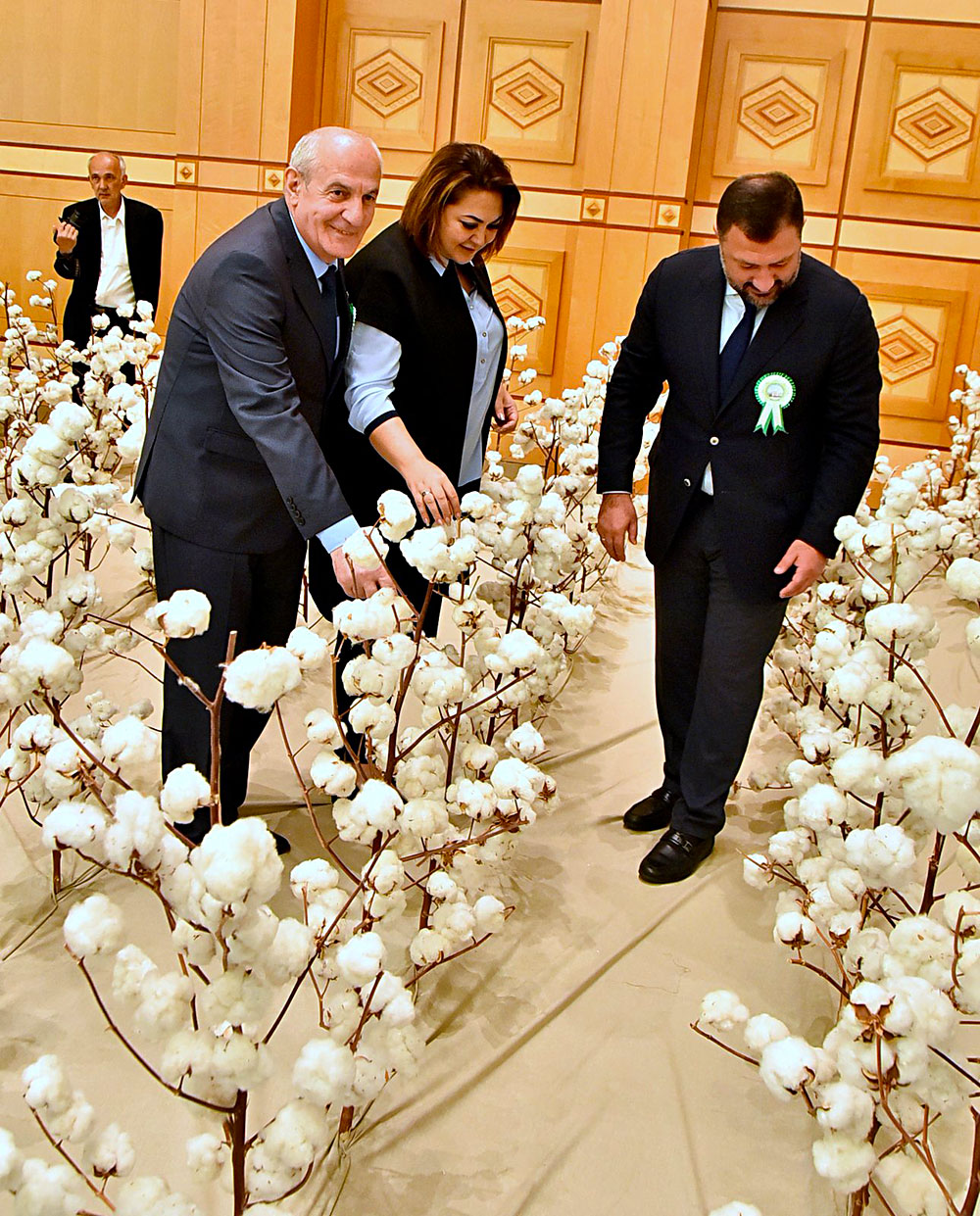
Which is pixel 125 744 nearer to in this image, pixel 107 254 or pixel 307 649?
pixel 307 649

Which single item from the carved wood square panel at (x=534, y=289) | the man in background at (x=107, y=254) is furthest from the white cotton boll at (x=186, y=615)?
the carved wood square panel at (x=534, y=289)

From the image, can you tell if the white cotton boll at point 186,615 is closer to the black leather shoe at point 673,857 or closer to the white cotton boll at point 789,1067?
the white cotton boll at point 789,1067

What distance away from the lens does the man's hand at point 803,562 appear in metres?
2.34

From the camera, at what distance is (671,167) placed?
6406 millimetres

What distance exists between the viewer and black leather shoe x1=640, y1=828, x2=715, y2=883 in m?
2.54

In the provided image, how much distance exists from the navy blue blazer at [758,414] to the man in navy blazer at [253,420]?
729 mm

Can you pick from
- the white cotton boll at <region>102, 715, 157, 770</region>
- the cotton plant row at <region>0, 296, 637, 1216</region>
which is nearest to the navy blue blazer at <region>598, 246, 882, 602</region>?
the cotton plant row at <region>0, 296, 637, 1216</region>

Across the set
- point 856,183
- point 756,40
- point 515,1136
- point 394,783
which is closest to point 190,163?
point 756,40

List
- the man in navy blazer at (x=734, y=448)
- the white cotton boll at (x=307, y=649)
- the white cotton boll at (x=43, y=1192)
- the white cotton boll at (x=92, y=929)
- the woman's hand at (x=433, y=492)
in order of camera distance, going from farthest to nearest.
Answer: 1. the man in navy blazer at (x=734, y=448)
2. the woman's hand at (x=433, y=492)
3. the white cotton boll at (x=307, y=649)
4. the white cotton boll at (x=92, y=929)
5. the white cotton boll at (x=43, y=1192)

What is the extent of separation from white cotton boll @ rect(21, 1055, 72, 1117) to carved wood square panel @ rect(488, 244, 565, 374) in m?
6.11

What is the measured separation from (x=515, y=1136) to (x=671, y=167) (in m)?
5.78

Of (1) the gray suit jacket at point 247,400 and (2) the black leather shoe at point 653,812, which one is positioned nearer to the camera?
(1) the gray suit jacket at point 247,400

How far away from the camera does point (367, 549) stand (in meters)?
1.66

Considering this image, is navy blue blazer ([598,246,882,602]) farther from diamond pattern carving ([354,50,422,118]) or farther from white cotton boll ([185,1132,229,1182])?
diamond pattern carving ([354,50,422,118])
